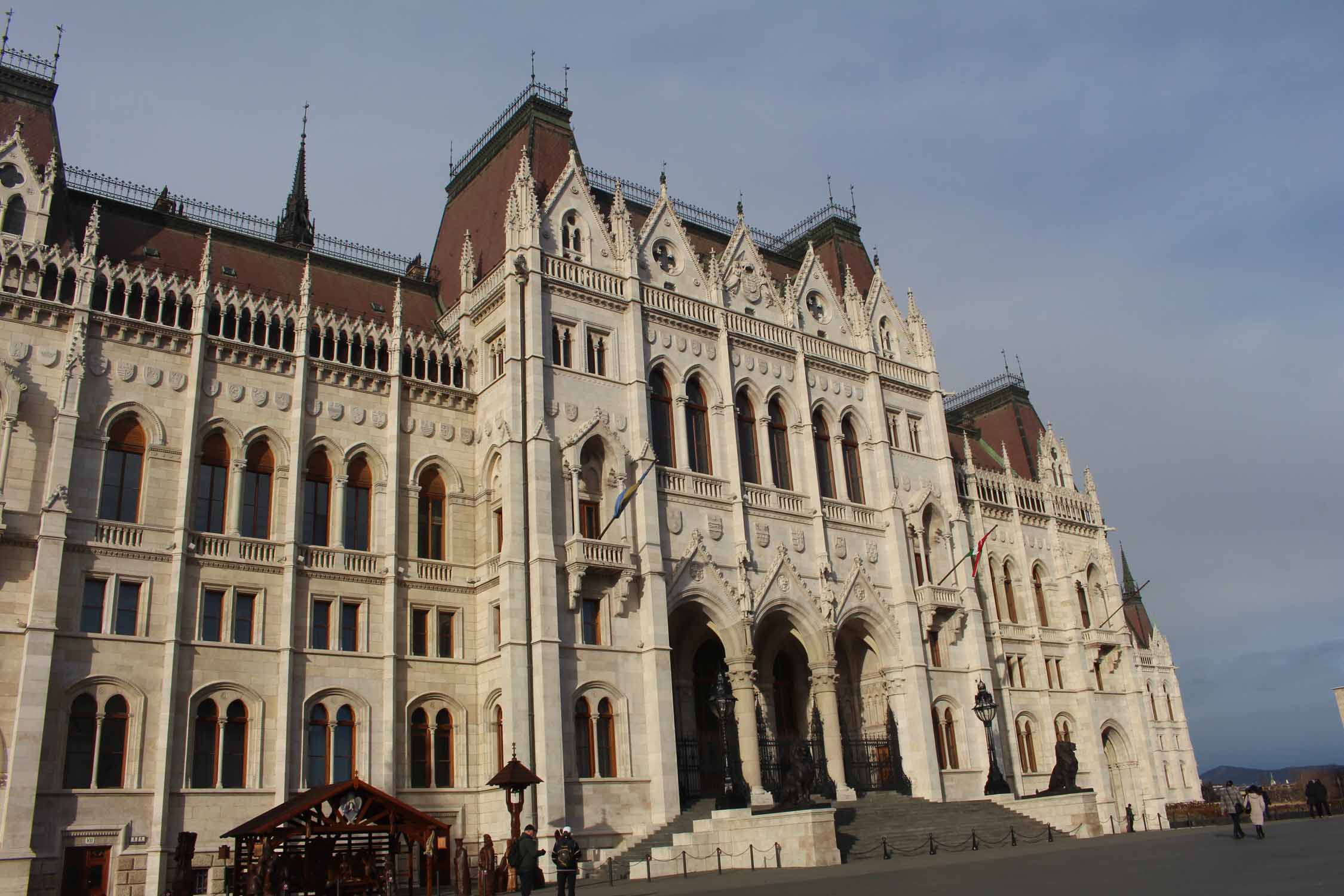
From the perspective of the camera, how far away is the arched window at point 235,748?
2672cm

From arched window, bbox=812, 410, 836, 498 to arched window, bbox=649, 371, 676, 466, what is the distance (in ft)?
18.6

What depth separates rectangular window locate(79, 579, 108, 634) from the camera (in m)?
26.0

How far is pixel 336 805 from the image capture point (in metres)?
20.9

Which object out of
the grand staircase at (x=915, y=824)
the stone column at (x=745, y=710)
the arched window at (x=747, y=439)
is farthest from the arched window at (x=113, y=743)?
the arched window at (x=747, y=439)

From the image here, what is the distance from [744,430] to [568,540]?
894cm

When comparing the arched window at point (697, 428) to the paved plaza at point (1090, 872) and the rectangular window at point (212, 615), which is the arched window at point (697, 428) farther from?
the rectangular window at point (212, 615)

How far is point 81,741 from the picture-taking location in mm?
25156

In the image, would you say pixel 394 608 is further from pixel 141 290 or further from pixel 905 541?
pixel 905 541

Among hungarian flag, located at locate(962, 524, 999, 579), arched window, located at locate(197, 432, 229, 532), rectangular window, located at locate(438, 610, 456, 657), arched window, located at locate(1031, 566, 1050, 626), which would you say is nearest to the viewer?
arched window, located at locate(197, 432, 229, 532)

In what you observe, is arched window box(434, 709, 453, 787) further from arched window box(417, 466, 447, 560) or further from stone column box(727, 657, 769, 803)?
stone column box(727, 657, 769, 803)

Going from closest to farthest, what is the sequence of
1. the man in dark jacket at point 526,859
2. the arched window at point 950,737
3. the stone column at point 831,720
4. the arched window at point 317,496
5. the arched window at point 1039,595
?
1. the man in dark jacket at point 526,859
2. the arched window at point 317,496
3. the stone column at point 831,720
4. the arched window at point 950,737
5. the arched window at point 1039,595

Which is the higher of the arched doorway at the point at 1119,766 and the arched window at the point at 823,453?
the arched window at the point at 823,453

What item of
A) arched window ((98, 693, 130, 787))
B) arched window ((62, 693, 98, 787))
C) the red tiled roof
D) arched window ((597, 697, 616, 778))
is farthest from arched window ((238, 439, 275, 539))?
arched window ((597, 697, 616, 778))

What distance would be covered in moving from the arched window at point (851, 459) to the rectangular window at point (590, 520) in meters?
10.6
